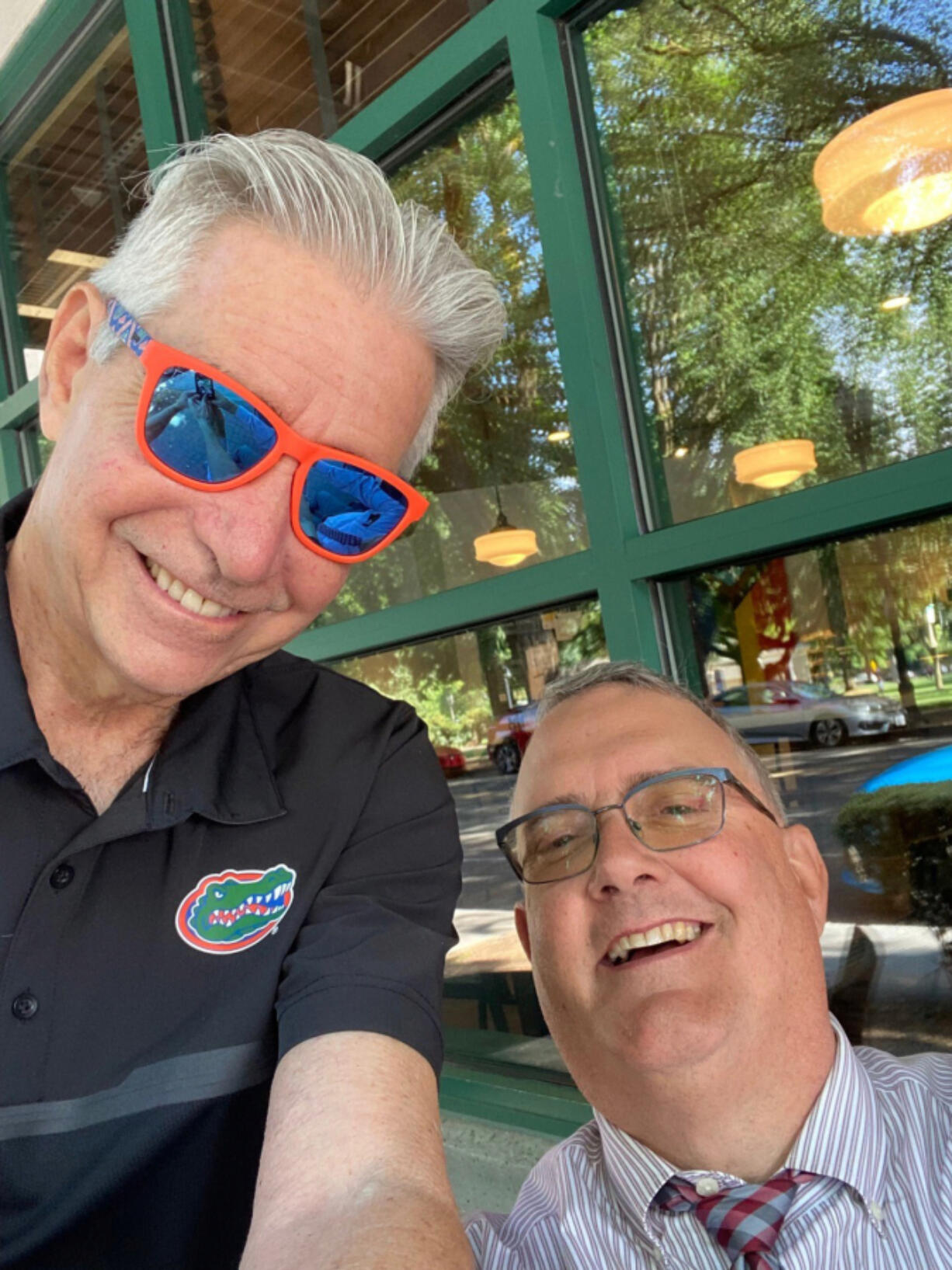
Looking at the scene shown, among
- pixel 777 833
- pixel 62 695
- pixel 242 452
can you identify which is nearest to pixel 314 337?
pixel 242 452

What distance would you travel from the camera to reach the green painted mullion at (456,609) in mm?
2418


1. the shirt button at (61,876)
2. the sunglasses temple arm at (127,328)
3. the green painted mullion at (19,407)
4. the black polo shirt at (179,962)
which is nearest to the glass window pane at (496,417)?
the black polo shirt at (179,962)

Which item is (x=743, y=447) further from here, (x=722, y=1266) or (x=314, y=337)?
(x=722, y=1266)

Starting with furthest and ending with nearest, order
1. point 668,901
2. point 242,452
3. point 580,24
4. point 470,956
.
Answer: point 470,956
point 580,24
point 668,901
point 242,452

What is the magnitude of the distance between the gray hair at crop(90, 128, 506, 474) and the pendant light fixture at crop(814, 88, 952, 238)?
1032 millimetres

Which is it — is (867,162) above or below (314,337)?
above

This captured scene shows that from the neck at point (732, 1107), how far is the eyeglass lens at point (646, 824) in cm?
30

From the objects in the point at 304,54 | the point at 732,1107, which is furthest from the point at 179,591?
the point at 304,54

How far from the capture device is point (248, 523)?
1.24 meters

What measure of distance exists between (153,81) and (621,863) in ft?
10.4

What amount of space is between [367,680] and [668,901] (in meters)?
1.81

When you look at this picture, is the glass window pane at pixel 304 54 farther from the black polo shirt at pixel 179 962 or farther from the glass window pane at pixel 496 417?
the black polo shirt at pixel 179 962

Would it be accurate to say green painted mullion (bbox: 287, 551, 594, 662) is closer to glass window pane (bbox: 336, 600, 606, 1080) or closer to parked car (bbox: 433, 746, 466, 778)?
glass window pane (bbox: 336, 600, 606, 1080)

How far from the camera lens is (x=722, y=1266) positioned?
1.34 meters
